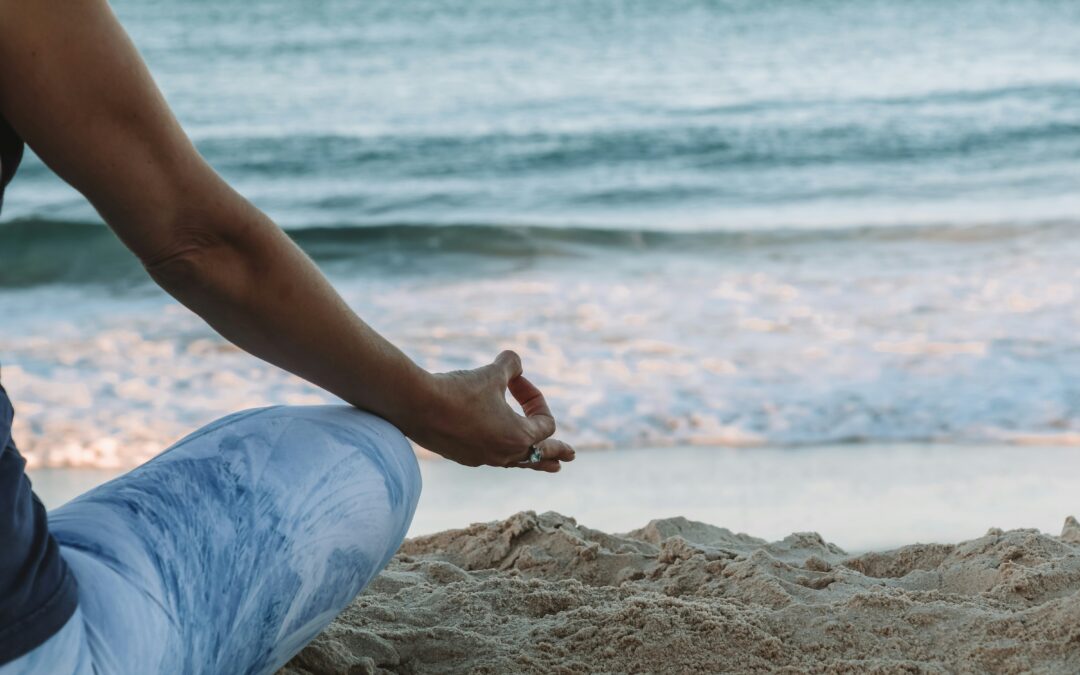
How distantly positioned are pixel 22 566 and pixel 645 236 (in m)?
7.22

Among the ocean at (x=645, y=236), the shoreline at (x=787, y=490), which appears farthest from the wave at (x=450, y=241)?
the shoreline at (x=787, y=490)

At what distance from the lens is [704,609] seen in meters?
2.02

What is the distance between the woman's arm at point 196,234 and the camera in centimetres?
97

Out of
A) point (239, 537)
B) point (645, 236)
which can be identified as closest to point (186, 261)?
point (239, 537)

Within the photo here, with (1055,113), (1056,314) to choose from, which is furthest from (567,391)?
(1055,113)

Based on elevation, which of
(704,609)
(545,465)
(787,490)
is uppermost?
(545,465)

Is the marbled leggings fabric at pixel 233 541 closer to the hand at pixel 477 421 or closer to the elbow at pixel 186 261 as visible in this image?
the hand at pixel 477 421

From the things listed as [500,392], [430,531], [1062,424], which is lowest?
[430,531]

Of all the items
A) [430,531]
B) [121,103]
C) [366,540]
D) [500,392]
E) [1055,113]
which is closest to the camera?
[121,103]

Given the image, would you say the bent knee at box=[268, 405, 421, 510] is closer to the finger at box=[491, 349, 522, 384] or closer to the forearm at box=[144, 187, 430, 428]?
the forearm at box=[144, 187, 430, 428]

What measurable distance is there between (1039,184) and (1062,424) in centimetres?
636

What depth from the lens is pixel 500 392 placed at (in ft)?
5.09

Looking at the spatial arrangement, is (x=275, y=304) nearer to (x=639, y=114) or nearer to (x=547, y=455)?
(x=547, y=455)

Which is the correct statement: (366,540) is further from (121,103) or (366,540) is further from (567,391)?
(567,391)
